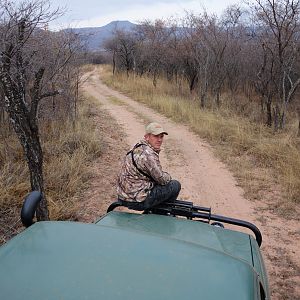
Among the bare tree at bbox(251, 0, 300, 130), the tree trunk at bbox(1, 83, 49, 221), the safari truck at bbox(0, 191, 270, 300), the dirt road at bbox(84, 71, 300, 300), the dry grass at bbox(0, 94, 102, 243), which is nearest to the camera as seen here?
the safari truck at bbox(0, 191, 270, 300)

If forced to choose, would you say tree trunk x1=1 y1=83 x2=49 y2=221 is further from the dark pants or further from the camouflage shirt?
the dark pants

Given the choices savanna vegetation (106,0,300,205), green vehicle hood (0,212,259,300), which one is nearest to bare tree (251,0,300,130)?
savanna vegetation (106,0,300,205)

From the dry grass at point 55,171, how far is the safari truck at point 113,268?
118 inches

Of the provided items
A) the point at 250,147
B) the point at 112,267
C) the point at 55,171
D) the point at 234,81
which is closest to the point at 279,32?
the point at 250,147

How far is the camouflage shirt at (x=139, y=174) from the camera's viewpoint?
146 inches

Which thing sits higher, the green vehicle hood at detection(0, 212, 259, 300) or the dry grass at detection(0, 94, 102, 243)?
the green vehicle hood at detection(0, 212, 259, 300)

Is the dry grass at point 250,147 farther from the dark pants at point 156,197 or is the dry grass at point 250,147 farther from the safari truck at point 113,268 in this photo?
the safari truck at point 113,268

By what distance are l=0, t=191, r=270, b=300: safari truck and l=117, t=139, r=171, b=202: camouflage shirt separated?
1883 mm

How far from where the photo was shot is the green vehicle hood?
133cm

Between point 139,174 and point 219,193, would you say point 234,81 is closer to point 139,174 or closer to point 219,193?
point 219,193

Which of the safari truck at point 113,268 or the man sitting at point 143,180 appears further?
the man sitting at point 143,180

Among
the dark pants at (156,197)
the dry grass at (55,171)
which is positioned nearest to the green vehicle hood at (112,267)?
the dark pants at (156,197)

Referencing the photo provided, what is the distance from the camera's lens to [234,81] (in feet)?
58.1

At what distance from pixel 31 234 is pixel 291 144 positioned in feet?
24.1
